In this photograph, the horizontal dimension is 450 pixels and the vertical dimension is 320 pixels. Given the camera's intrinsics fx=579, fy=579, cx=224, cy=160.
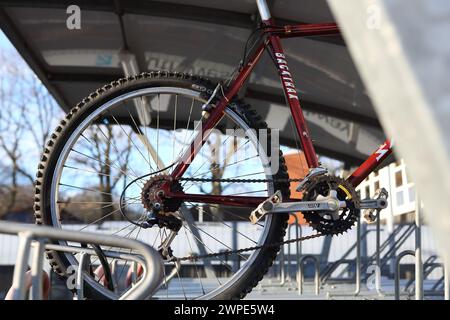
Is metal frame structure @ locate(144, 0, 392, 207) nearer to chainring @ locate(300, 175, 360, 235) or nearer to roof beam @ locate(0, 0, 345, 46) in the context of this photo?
chainring @ locate(300, 175, 360, 235)

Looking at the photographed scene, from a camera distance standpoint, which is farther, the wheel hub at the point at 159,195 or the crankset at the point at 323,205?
the wheel hub at the point at 159,195

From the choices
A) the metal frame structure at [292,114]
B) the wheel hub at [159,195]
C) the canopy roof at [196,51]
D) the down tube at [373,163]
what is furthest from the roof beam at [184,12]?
the wheel hub at [159,195]

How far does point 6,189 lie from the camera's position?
24453 mm

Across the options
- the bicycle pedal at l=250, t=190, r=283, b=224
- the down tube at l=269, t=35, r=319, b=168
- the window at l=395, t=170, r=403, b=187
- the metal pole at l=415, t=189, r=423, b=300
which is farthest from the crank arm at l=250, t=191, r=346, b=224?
the window at l=395, t=170, r=403, b=187

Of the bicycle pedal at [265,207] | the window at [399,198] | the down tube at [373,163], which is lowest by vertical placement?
the bicycle pedal at [265,207]

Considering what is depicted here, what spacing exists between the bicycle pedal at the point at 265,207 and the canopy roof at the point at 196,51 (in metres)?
1.98

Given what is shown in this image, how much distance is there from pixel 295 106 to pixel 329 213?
0.66 m

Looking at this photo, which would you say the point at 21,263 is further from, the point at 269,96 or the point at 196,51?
the point at 269,96

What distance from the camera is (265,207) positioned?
293 centimetres

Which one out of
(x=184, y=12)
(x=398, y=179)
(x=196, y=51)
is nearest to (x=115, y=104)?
(x=184, y=12)

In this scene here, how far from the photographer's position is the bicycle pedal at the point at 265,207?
9.61ft

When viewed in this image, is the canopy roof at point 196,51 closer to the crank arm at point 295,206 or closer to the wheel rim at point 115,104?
the wheel rim at point 115,104

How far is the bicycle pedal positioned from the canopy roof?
77.8 inches
